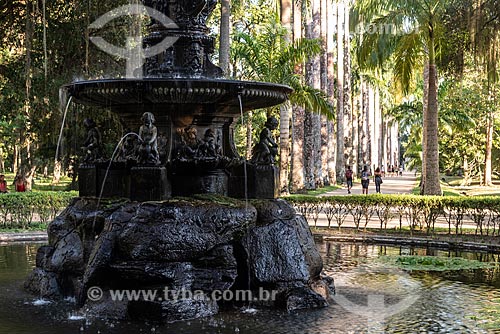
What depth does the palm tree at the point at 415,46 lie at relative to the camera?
24266mm

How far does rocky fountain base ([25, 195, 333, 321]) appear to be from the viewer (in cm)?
911

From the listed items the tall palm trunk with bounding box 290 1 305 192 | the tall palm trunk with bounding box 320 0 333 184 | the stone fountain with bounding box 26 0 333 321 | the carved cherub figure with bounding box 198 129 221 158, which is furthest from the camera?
the tall palm trunk with bounding box 320 0 333 184

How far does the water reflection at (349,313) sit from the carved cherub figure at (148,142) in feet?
7.75

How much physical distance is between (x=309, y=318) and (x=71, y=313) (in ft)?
10.3

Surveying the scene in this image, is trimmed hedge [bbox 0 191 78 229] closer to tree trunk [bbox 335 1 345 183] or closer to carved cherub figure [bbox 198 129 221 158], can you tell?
carved cherub figure [bbox 198 129 221 158]

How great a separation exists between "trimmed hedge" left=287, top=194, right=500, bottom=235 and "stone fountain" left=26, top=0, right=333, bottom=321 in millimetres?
7371

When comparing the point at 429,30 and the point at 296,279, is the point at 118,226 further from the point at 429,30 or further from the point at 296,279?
the point at 429,30

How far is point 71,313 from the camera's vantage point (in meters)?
9.29

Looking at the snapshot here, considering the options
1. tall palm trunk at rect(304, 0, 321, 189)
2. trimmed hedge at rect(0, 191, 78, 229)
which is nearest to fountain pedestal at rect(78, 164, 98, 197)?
trimmed hedge at rect(0, 191, 78, 229)

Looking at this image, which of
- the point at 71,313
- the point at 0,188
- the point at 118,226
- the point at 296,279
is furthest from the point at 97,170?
the point at 0,188

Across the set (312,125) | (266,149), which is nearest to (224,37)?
(266,149)

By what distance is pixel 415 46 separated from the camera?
2523 cm

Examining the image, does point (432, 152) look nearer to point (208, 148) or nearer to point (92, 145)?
point (208, 148)

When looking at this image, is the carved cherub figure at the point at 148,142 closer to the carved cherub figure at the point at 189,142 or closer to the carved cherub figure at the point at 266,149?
the carved cherub figure at the point at 189,142
